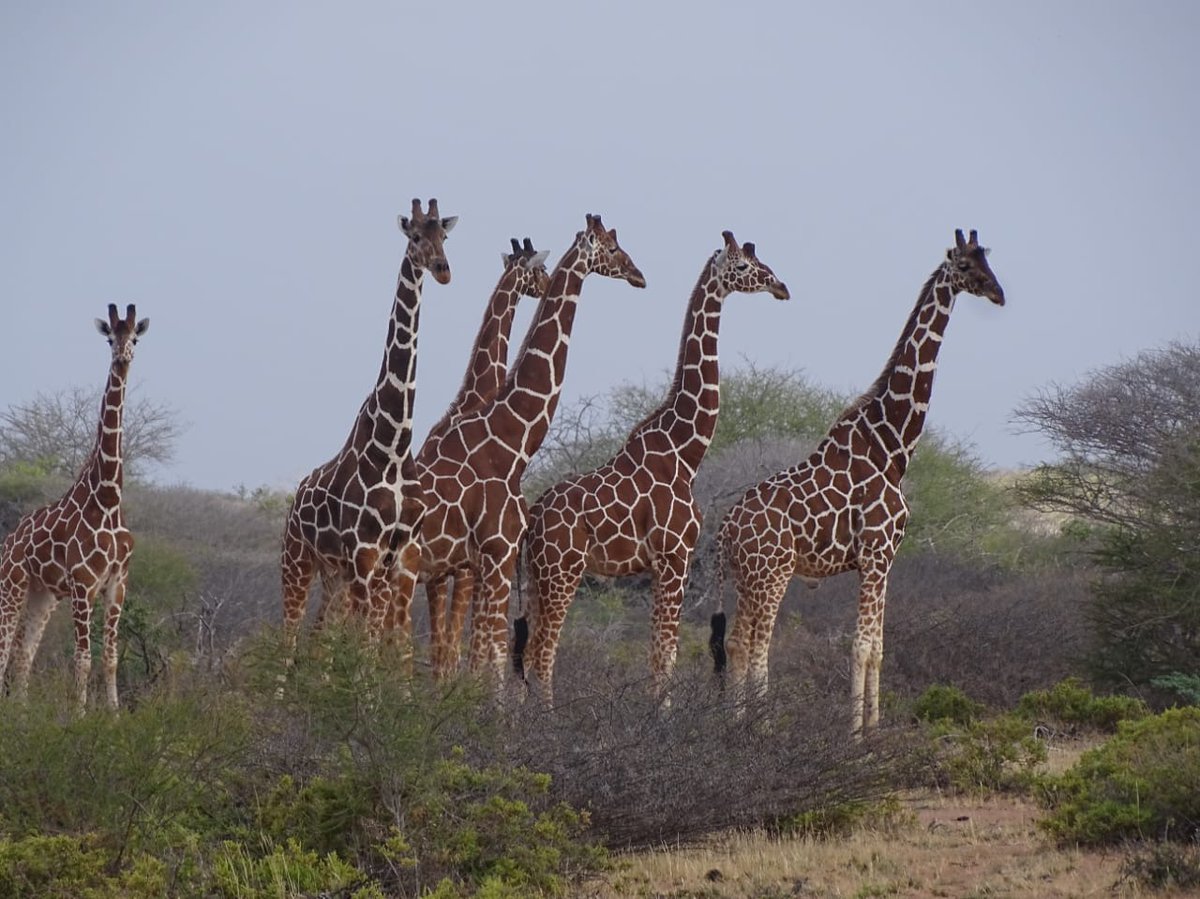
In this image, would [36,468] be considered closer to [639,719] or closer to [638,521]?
[638,521]

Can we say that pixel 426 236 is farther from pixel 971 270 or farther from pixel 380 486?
pixel 971 270

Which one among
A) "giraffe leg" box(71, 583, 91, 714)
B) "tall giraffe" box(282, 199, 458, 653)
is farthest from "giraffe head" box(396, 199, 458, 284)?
"giraffe leg" box(71, 583, 91, 714)

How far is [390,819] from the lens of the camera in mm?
5977

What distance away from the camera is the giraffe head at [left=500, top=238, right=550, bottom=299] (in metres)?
10.5

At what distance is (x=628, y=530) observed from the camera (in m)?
9.42

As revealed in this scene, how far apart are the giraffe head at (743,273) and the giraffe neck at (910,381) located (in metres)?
0.81

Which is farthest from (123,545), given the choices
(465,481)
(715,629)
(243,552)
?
(243,552)

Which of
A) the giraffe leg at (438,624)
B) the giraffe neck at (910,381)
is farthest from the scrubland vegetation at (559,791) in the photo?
the giraffe neck at (910,381)

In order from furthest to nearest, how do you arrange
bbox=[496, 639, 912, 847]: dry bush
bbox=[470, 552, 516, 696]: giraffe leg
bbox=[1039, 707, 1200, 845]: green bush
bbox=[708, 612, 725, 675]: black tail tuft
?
bbox=[708, 612, 725, 675]: black tail tuft
bbox=[470, 552, 516, 696]: giraffe leg
bbox=[496, 639, 912, 847]: dry bush
bbox=[1039, 707, 1200, 845]: green bush

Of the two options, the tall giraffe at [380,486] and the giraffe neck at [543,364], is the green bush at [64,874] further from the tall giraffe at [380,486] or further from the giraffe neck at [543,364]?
the giraffe neck at [543,364]

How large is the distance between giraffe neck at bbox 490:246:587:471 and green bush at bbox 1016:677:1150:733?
3.66 m

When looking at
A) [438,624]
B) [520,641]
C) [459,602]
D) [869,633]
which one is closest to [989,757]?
[869,633]

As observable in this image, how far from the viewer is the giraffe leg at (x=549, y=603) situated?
9.15 m

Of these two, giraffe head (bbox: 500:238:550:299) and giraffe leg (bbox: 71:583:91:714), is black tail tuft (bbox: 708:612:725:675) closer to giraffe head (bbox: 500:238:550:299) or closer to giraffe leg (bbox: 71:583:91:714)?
giraffe head (bbox: 500:238:550:299)
